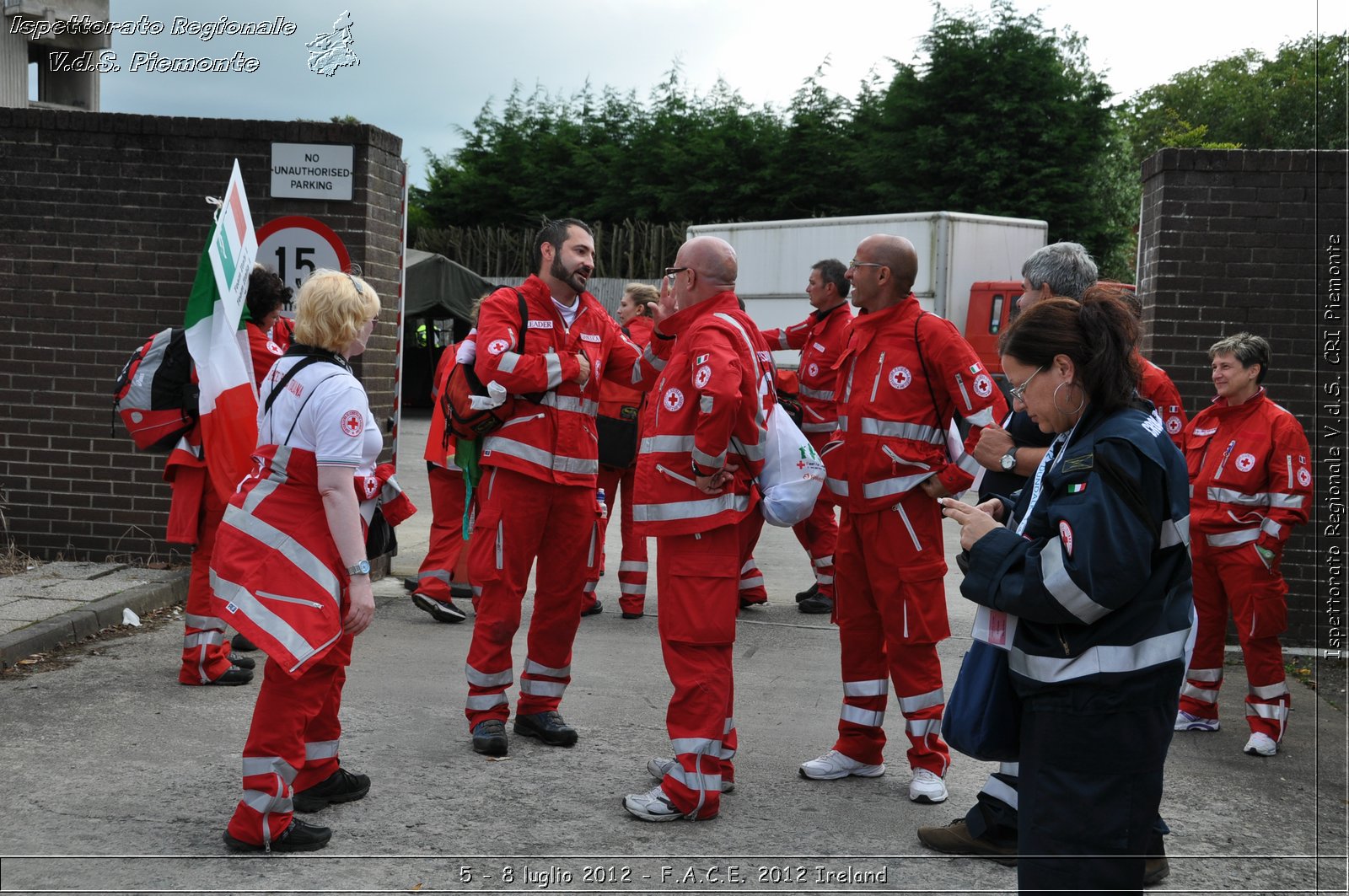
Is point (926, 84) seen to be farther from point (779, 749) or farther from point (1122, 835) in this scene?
point (1122, 835)

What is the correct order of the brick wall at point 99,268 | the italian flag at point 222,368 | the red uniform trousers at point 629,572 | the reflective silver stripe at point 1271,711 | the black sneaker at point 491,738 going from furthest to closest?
1. the brick wall at point 99,268
2. the red uniform trousers at point 629,572
3. the italian flag at point 222,368
4. the reflective silver stripe at point 1271,711
5. the black sneaker at point 491,738

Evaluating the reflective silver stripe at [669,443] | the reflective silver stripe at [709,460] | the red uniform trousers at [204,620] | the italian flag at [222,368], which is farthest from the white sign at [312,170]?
the reflective silver stripe at [709,460]

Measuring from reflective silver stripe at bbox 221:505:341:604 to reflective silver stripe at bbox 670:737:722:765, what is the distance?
1407 millimetres

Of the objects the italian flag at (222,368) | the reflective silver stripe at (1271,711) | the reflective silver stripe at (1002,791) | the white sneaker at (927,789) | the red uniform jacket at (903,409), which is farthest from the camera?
the italian flag at (222,368)

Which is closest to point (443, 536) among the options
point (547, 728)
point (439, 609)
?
point (439, 609)

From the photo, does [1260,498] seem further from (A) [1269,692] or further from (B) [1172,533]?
(B) [1172,533]

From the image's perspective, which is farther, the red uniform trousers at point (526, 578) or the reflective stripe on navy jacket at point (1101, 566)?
the red uniform trousers at point (526, 578)

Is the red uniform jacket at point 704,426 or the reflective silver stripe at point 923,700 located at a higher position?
the red uniform jacket at point 704,426

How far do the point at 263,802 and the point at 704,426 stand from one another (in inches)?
80.1

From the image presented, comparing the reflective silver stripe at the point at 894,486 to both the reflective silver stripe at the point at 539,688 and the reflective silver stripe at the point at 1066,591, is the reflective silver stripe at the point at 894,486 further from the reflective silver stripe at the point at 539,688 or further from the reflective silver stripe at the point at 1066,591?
the reflective silver stripe at the point at 1066,591

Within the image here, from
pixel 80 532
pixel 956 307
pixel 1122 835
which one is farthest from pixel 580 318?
pixel 956 307

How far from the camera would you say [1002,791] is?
172 inches

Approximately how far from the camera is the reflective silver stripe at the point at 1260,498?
19.4ft

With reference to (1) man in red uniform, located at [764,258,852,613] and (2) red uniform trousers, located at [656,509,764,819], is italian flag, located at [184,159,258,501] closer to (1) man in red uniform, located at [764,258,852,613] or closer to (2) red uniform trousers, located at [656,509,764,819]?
(2) red uniform trousers, located at [656,509,764,819]
